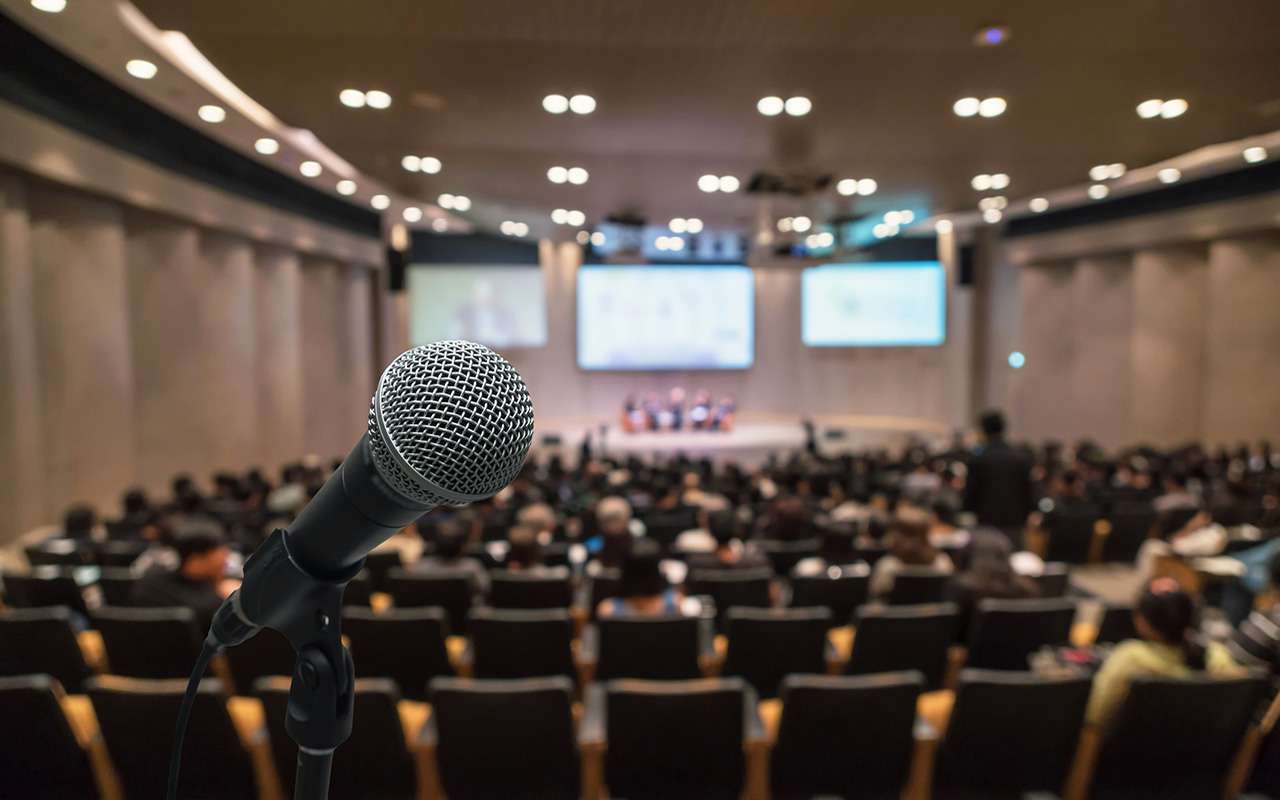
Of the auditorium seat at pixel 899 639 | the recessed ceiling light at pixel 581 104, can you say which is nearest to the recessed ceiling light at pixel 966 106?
the recessed ceiling light at pixel 581 104

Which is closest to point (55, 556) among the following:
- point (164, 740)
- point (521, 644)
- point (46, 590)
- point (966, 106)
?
Answer: point (46, 590)

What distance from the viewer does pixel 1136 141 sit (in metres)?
8.96

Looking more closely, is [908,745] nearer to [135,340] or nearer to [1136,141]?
[1136,141]

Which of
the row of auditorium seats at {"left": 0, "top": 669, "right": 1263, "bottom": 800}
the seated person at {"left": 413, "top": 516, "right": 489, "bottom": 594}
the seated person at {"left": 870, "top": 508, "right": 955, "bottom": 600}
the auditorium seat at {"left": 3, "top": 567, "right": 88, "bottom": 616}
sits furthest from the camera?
the seated person at {"left": 413, "top": 516, "right": 489, "bottom": 594}

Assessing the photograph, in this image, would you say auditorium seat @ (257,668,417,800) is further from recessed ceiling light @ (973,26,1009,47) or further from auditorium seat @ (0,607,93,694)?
recessed ceiling light @ (973,26,1009,47)

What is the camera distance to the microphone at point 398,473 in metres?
Result: 0.81

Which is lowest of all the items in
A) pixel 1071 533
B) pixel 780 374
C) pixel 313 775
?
pixel 1071 533

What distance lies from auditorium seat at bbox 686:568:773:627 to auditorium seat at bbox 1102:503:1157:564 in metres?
4.92

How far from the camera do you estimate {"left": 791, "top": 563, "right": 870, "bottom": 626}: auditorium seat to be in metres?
4.86

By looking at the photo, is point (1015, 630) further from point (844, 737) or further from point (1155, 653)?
point (844, 737)

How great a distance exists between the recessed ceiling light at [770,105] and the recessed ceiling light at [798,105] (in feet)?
0.18

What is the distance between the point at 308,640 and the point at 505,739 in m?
2.22

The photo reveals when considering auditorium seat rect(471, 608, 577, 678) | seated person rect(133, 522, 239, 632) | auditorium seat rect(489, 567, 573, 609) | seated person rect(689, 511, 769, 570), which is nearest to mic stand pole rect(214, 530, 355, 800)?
auditorium seat rect(471, 608, 577, 678)

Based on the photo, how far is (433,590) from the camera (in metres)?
4.90
